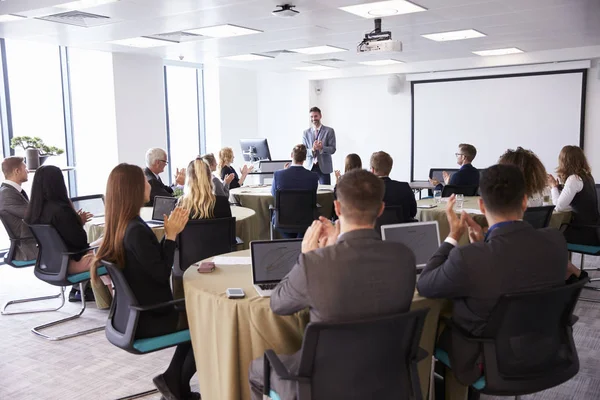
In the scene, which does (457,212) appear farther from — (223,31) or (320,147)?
(320,147)

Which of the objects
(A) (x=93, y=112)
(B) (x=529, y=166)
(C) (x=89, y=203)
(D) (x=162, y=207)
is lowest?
(C) (x=89, y=203)

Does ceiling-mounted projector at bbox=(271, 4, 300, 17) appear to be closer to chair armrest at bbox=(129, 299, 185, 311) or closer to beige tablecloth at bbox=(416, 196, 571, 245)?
beige tablecloth at bbox=(416, 196, 571, 245)

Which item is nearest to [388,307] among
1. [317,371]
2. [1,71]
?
[317,371]

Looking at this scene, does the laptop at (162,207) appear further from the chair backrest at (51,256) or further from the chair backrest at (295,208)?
the chair backrest at (295,208)

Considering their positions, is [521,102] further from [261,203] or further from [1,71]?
[1,71]

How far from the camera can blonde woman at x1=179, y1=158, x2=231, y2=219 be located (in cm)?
433

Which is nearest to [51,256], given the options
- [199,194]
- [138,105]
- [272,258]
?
[199,194]

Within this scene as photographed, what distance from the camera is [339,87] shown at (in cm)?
1189

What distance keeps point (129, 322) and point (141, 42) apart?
576cm

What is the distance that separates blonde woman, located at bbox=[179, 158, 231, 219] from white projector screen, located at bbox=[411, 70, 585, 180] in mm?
7059

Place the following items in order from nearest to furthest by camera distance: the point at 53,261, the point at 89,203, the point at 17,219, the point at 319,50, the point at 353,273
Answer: the point at 353,273, the point at 53,261, the point at 17,219, the point at 89,203, the point at 319,50

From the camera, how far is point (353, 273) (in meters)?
1.95

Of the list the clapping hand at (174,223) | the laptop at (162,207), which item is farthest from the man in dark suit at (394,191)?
the clapping hand at (174,223)

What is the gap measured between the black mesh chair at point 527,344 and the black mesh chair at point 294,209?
3.67 meters
